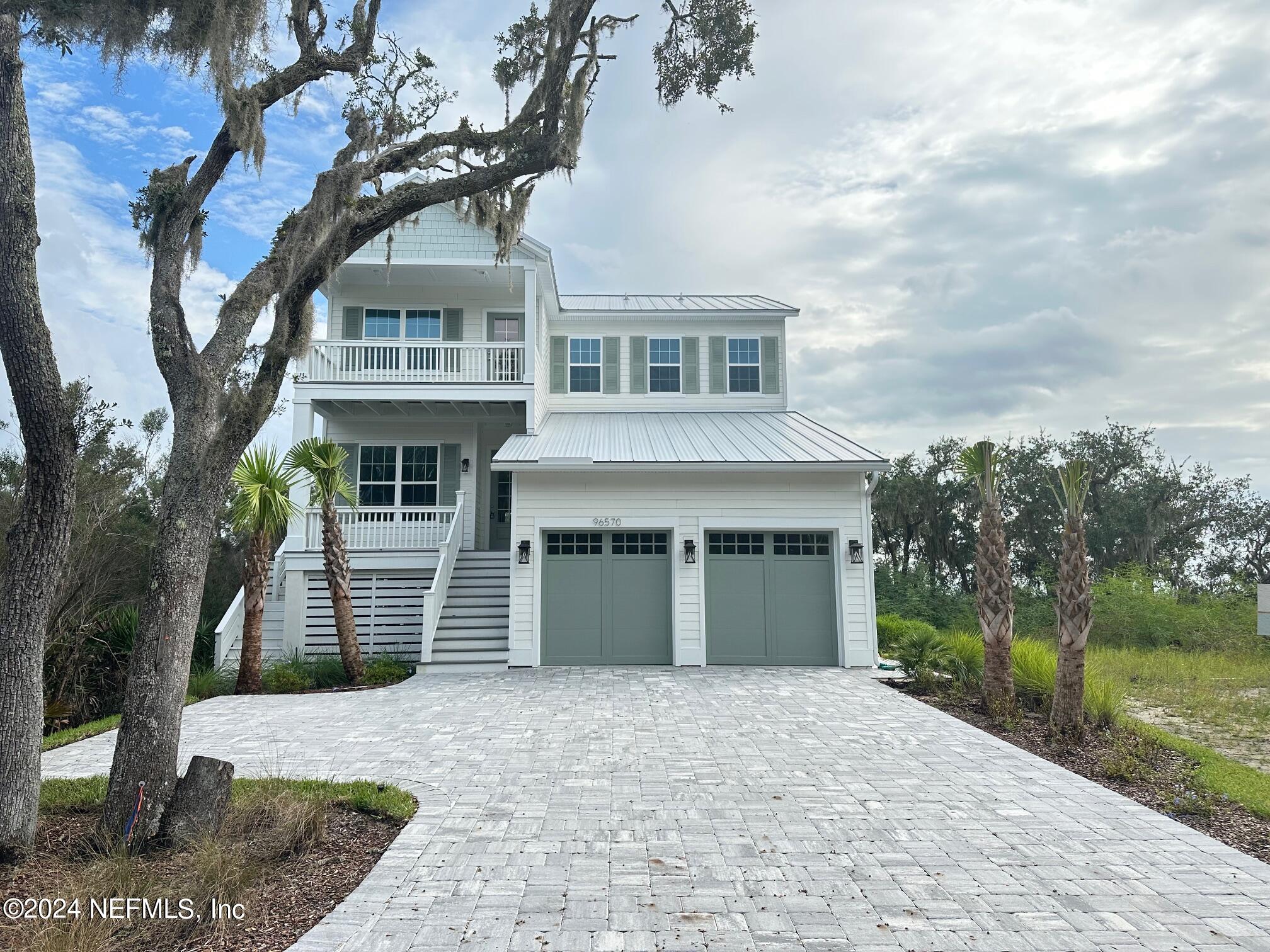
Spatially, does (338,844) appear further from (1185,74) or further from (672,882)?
(1185,74)

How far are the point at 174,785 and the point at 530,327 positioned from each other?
36.2ft

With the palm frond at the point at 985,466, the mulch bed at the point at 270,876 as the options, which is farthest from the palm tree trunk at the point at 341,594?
the palm frond at the point at 985,466

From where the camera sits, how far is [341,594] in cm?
1098

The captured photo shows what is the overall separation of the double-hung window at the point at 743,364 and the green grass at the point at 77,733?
12.9 m

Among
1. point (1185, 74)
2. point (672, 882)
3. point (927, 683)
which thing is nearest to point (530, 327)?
point (927, 683)

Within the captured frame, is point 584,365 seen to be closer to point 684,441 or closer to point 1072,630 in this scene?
point 684,441

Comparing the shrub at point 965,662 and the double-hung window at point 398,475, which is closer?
the shrub at point 965,662

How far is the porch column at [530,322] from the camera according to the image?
1407 centimetres

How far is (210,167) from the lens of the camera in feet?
17.3

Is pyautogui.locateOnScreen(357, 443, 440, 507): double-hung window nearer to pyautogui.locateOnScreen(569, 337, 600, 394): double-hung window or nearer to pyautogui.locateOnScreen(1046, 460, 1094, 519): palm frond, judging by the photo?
pyautogui.locateOnScreen(569, 337, 600, 394): double-hung window

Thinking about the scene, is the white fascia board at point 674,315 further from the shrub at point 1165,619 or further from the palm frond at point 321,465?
the shrub at point 1165,619

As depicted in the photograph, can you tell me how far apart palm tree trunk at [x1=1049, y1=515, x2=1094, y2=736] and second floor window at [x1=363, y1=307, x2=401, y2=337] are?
44.4 feet

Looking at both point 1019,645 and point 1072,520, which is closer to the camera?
point 1072,520

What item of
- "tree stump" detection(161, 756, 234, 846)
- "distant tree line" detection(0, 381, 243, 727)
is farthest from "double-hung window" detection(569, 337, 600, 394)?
"tree stump" detection(161, 756, 234, 846)
